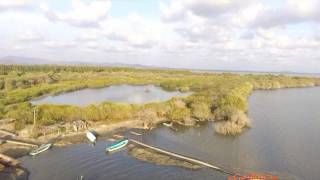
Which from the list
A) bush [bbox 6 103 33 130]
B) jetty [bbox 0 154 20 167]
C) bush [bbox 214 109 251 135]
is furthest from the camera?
bush [bbox 214 109 251 135]

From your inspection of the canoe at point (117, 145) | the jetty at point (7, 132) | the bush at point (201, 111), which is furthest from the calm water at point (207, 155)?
the jetty at point (7, 132)

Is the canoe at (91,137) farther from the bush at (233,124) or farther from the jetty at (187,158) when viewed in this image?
the bush at (233,124)

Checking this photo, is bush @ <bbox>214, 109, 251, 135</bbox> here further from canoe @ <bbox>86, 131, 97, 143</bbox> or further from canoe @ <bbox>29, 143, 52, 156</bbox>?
canoe @ <bbox>29, 143, 52, 156</bbox>

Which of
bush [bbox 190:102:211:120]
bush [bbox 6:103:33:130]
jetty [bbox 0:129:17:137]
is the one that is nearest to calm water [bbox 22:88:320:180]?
bush [bbox 190:102:211:120]

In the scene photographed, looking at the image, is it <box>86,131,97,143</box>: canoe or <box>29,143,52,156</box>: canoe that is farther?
<box>86,131,97,143</box>: canoe

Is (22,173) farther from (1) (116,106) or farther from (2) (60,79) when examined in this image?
(2) (60,79)

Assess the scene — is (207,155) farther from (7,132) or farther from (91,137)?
(7,132)

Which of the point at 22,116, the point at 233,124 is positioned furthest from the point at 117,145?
the point at 233,124

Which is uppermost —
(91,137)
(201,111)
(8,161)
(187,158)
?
(201,111)

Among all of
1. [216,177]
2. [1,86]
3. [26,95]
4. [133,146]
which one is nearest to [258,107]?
[133,146]
